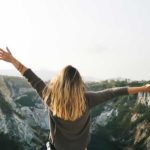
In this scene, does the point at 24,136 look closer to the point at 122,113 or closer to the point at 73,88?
the point at 122,113

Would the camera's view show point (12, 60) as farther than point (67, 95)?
Yes

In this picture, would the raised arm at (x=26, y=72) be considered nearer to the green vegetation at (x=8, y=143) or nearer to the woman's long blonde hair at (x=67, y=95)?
the woman's long blonde hair at (x=67, y=95)

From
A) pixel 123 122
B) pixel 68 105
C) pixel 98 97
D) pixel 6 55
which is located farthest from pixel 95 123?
pixel 68 105

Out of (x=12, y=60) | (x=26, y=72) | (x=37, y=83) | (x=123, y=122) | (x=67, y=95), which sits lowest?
(x=123, y=122)

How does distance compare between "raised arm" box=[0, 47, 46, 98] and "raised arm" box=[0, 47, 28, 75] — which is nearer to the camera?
"raised arm" box=[0, 47, 46, 98]

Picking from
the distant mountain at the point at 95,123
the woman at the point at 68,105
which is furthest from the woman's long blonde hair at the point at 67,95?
the distant mountain at the point at 95,123

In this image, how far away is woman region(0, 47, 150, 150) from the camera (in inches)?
271

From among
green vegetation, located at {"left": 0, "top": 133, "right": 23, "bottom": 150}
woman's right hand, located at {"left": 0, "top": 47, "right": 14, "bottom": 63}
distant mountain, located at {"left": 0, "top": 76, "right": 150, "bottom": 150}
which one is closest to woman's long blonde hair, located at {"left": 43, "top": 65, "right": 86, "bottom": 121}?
woman's right hand, located at {"left": 0, "top": 47, "right": 14, "bottom": 63}

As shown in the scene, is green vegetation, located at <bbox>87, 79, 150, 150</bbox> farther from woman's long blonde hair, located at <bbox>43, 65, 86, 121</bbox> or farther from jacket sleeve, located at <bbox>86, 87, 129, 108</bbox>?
woman's long blonde hair, located at <bbox>43, 65, 86, 121</bbox>

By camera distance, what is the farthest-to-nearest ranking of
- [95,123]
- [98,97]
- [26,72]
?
1. [95,123]
2. [26,72]
3. [98,97]

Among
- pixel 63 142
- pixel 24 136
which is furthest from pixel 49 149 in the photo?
pixel 24 136

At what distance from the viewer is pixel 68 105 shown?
6.89 metres

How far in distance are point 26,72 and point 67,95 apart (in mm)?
846

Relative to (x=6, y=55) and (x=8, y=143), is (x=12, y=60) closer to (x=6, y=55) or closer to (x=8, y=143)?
(x=6, y=55)
